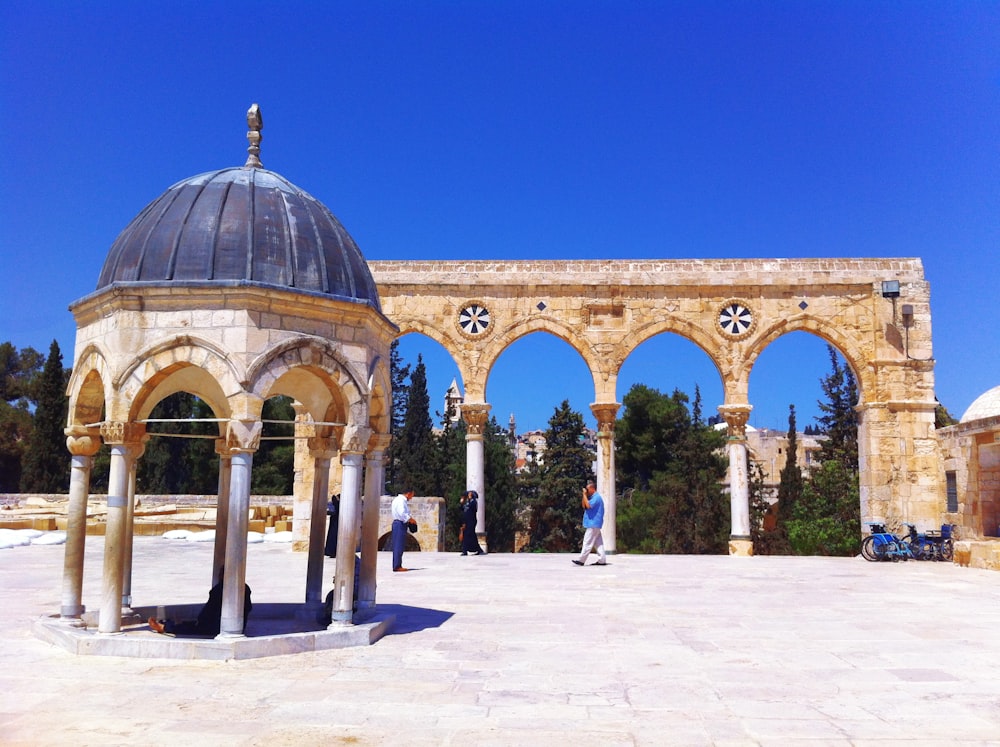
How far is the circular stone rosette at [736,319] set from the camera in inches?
706

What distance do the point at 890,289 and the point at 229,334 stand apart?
15.3m

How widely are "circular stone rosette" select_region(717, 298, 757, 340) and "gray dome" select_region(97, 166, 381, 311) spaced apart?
12.4 m

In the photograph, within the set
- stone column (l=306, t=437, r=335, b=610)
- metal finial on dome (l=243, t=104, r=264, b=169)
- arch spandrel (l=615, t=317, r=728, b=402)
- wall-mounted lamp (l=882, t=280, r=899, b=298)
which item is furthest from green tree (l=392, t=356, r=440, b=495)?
metal finial on dome (l=243, t=104, r=264, b=169)

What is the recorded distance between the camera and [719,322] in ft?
59.1

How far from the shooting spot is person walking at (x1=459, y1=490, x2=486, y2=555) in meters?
15.4

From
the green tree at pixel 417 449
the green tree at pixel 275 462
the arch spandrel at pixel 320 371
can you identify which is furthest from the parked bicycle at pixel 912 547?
the green tree at pixel 417 449

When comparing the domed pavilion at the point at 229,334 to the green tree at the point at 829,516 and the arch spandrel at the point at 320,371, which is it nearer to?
the arch spandrel at the point at 320,371

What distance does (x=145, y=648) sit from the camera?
19.3 feet

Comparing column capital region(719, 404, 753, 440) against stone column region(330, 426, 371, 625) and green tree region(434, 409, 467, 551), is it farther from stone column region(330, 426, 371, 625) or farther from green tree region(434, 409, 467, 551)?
green tree region(434, 409, 467, 551)

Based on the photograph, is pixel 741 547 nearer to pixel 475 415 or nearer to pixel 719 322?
pixel 719 322

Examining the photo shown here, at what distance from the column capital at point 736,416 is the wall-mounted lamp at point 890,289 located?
12.0ft

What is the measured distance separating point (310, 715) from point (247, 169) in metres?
4.55

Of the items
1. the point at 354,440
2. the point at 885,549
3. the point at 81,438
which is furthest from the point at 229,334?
the point at 885,549

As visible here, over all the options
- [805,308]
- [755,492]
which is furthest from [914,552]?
[755,492]
